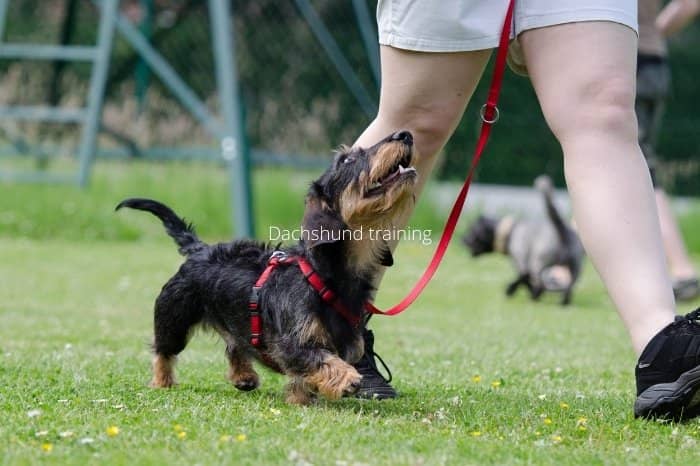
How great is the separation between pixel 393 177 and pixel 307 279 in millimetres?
430

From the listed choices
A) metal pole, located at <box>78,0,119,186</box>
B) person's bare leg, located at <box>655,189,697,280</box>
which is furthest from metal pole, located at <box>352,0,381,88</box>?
person's bare leg, located at <box>655,189,697,280</box>

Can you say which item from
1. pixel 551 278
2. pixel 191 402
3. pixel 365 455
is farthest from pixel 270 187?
pixel 365 455

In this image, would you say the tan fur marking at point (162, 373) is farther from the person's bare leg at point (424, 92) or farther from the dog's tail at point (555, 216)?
the dog's tail at point (555, 216)

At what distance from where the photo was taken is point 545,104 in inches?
148

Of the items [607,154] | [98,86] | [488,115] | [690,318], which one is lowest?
[690,318]

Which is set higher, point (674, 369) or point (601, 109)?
point (601, 109)

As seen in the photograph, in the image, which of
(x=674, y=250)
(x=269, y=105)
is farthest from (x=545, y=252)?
(x=269, y=105)

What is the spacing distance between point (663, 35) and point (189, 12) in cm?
716

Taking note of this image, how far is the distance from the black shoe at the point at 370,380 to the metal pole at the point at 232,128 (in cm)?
652

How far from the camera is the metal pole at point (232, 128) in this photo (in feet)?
35.2

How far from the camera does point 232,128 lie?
10859 millimetres

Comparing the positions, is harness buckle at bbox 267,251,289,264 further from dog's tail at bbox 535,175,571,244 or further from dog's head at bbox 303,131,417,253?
dog's tail at bbox 535,175,571,244

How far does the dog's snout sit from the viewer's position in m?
3.75

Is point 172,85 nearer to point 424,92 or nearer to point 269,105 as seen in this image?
point 269,105
